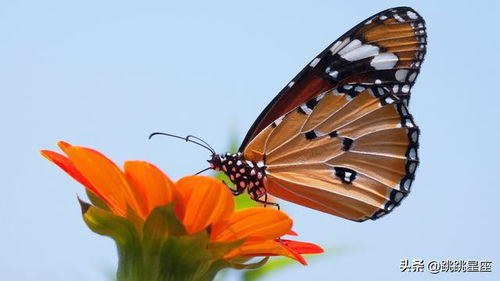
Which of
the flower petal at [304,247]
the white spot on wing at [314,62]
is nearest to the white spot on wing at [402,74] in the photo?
the white spot on wing at [314,62]

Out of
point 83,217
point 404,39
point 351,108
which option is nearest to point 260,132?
point 351,108

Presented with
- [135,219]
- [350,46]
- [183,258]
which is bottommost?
[183,258]

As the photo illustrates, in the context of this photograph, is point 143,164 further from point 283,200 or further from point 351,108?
point 351,108

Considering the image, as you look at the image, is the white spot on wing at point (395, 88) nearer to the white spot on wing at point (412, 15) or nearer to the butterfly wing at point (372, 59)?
the butterfly wing at point (372, 59)

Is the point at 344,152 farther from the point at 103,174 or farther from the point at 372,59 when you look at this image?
the point at 103,174

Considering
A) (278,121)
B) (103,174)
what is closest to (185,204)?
(103,174)

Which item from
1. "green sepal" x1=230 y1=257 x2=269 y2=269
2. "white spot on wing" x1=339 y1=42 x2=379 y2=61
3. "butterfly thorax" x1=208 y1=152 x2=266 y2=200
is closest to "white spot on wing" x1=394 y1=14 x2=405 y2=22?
"white spot on wing" x1=339 y1=42 x2=379 y2=61
